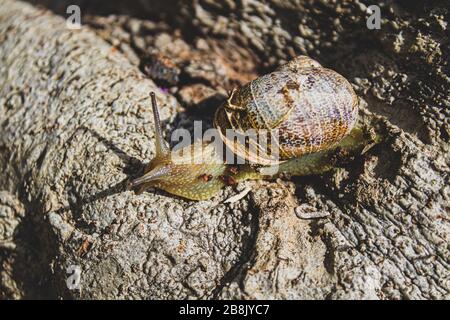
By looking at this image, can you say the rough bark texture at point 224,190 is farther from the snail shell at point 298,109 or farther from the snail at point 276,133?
the snail shell at point 298,109

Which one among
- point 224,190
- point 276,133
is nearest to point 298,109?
point 276,133

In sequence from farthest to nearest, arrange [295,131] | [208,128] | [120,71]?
[120,71] → [208,128] → [295,131]

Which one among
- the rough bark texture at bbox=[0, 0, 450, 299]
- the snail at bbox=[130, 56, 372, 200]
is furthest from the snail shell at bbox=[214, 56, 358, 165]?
the rough bark texture at bbox=[0, 0, 450, 299]

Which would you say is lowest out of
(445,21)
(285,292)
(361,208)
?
(285,292)

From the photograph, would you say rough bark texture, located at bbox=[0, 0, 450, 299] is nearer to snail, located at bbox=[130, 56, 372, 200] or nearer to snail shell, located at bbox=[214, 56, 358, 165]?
snail, located at bbox=[130, 56, 372, 200]

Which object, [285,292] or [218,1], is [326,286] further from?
[218,1]

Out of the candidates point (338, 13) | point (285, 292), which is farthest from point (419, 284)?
point (338, 13)
